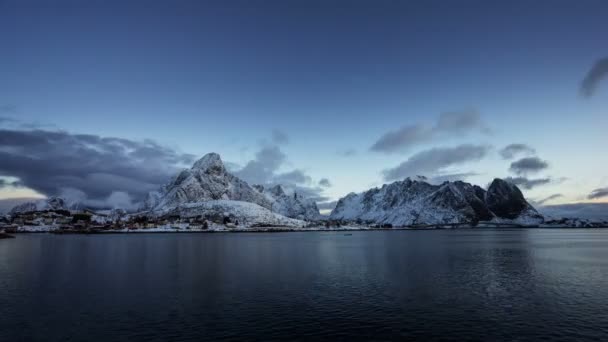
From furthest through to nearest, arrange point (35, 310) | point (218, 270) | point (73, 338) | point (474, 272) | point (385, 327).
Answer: point (218, 270)
point (474, 272)
point (35, 310)
point (385, 327)
point (73, 338)

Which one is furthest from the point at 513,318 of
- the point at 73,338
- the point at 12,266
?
the point at 12,266

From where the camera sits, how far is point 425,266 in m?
81.7

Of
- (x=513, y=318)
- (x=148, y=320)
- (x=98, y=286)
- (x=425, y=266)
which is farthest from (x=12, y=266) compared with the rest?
(x=513, y=318)

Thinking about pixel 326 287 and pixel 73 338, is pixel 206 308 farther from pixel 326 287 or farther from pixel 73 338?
pixel 326 287

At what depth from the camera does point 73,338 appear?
3341cm

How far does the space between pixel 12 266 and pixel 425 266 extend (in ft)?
315

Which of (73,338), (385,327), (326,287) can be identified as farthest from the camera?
(326,287)

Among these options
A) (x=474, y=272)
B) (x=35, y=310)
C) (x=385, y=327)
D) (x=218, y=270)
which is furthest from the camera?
(x=218, y=270)

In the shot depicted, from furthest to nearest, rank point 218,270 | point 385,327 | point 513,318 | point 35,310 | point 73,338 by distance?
point 218,270, point 35,310, point 513,318, point 385,327, point 73,338

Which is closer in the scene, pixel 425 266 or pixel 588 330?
pixel 588 330

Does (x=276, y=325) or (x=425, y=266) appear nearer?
(x=276, y=325)

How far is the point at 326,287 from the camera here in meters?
57.1

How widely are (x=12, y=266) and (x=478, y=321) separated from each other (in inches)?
3867

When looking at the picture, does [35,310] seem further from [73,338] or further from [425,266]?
[425,266]
